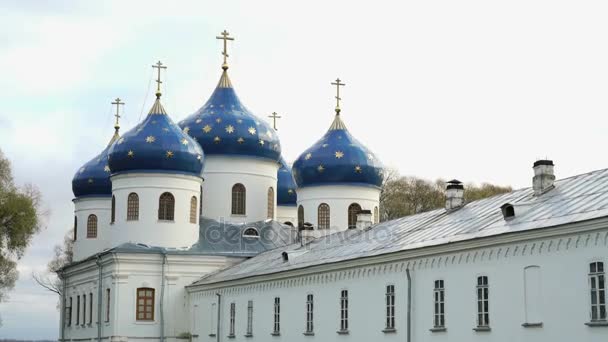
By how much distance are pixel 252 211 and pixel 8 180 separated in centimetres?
1066

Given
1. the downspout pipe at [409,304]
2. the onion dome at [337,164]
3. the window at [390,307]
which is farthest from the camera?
the onion dome at [337,164]

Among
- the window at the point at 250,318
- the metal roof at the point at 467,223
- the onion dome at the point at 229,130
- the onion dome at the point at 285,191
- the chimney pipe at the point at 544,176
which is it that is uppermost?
the onion dome at the point at 229,130

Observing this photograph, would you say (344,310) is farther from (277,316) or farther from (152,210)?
(152,210)

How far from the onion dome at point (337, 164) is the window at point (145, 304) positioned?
9557 millimetres

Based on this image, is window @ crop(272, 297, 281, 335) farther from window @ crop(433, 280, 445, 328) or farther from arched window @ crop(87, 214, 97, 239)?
arched window @ crop(87, 214, 97, 239)

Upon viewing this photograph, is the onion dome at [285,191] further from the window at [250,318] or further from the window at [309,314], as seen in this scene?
the window at [309,314]

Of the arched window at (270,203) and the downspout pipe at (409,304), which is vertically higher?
the arched window at (270,203)

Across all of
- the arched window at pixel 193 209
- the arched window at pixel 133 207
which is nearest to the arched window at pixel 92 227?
the arched window at pixel 133 207

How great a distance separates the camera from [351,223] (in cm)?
4497

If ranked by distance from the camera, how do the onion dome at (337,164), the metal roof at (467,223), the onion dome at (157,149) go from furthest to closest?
1. the onion dome at (337,164)
2. the onion dome at (157,149)
3. the metal roof at (467,223)

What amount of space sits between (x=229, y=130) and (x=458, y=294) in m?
24.4

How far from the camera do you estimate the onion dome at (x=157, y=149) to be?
40.2 m

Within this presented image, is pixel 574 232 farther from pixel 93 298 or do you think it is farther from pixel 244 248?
pixel 93 298

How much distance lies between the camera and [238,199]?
44406 mm
